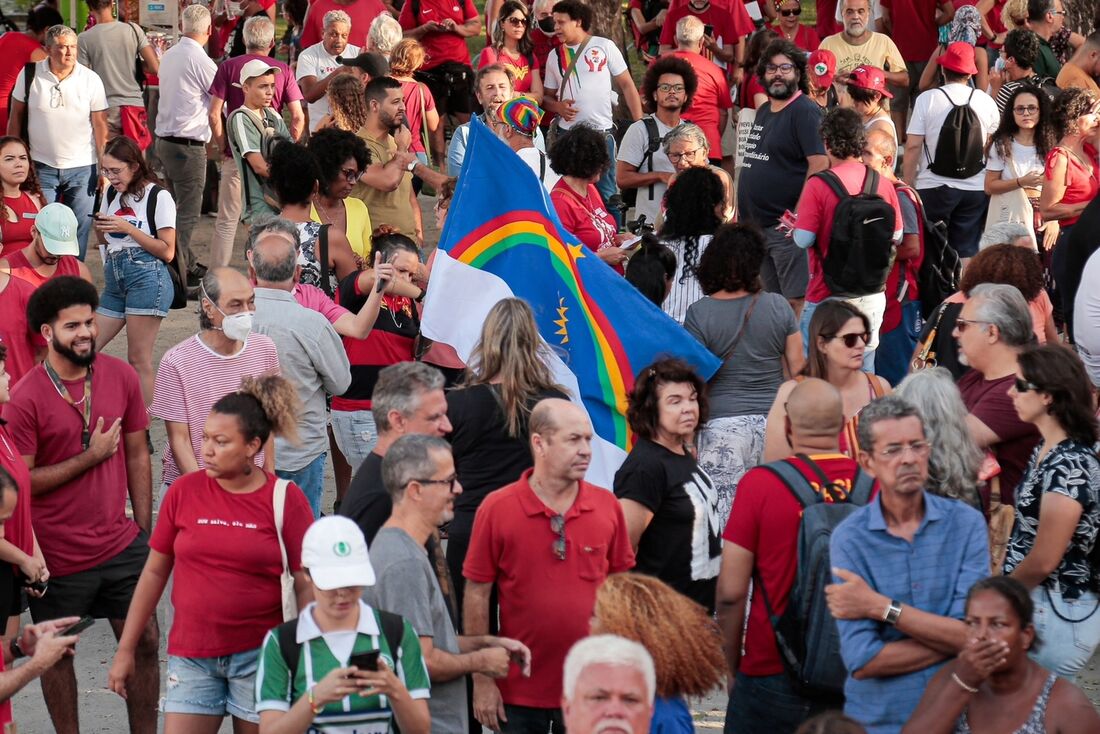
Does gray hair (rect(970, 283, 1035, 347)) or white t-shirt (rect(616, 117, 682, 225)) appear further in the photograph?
white t-shirt (rect(616, 117, 682, 225))

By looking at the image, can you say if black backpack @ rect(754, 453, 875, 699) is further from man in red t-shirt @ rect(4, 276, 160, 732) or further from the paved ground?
man in red t-shirt @ rect(4, 276, 160, 732)

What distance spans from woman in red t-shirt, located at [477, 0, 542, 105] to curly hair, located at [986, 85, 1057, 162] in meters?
4.10

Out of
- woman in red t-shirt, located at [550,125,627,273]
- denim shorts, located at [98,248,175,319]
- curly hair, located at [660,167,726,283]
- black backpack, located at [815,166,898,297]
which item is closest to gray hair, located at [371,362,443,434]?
curly hair, located at [660,167,726,283]

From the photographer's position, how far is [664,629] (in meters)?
4.26

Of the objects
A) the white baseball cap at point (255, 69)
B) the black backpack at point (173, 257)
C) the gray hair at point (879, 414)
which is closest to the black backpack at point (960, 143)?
the white baseball cap at point (255, 69)

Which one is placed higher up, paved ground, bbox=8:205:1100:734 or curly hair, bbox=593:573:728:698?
curly hair, bbox=593:573:728:698

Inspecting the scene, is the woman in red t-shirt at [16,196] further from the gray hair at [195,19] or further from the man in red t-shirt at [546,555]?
the man in red t-shirt at [546,555]

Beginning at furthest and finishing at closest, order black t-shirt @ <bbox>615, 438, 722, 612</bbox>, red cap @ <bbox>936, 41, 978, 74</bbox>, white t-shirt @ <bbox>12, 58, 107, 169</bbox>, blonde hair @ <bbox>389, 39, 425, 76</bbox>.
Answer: white t-shirt @ <bbox>12, 58, 107, 169</bbox> → blonde hair @ <bbox>389, 39, 425, 76</bbox> → red cap @ <bbox>936, 41, 978, 74</bbox> → black t-shirt @ <bbox>615, 438, 722, 612</bbox>

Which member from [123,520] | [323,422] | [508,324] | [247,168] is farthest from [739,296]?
[247,168]

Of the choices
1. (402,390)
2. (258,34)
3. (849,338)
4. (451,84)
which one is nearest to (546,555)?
(402,390)

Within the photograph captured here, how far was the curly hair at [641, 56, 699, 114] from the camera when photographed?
34.5ft

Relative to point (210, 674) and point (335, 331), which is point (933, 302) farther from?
point (210, 674)

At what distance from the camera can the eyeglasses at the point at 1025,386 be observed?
16.7 ft

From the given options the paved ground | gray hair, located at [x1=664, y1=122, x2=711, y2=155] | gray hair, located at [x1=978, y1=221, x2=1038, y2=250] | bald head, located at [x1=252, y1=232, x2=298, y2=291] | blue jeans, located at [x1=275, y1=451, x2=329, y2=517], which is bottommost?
the paved ground
